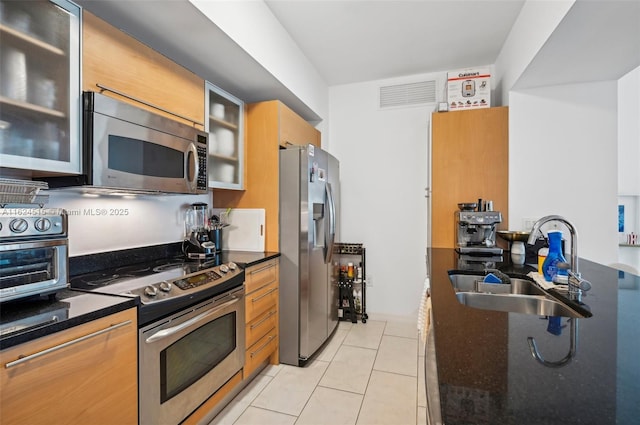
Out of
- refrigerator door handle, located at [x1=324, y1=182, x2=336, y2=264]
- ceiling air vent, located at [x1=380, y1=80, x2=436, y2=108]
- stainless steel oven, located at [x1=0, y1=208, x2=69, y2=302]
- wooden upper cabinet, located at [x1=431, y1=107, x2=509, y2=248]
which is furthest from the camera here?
ceiling air vent, located at [x1=380, y1=80, x2=436, y2=108]

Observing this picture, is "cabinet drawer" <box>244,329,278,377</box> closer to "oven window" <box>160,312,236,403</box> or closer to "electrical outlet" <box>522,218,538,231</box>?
"oven window" <box>160,312,236,403</box>

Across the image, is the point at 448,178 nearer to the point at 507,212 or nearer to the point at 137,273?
the point at 507,212

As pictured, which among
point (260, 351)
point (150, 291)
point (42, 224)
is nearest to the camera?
point (42, 224)

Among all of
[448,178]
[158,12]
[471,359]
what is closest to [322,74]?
[448,178]

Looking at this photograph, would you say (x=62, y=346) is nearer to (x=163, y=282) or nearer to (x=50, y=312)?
(x=50, y=312)

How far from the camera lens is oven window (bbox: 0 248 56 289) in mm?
996

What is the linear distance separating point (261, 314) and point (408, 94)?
2.71 metres

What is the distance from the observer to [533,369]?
642 mm

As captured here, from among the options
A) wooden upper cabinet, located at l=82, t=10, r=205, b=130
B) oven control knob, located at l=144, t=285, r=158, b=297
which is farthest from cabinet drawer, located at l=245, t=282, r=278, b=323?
wooden upper cabinet, located at l=82, t=10, r=205, b=130

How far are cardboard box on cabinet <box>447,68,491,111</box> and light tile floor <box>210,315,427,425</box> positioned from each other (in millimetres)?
2178

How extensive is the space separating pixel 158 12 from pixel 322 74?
2019 mm

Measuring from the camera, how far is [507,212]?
253 cm

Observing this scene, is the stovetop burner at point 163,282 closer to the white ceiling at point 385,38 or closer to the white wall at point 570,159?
the white ceiling at point 385,38

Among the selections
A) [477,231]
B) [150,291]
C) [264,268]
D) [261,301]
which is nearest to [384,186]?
[477,231]
